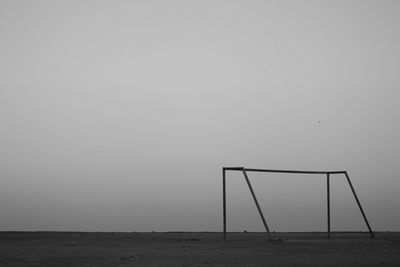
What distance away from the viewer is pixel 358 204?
20703mm
